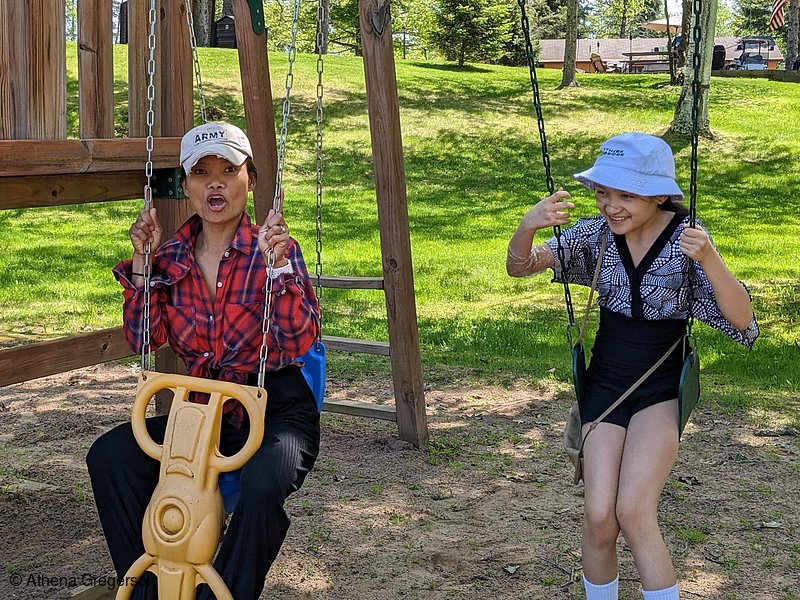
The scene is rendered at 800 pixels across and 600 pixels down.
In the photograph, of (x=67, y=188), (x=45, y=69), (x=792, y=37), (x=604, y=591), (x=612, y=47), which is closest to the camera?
(x=604, y=591)

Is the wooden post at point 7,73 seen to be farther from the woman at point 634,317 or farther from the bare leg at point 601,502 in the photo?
the bare leg at point 601,502

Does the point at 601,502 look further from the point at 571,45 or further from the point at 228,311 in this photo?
the point at 571,45

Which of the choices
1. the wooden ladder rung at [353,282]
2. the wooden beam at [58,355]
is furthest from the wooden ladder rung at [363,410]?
the wooden beam at [58,355]

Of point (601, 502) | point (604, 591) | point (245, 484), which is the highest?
point (245, 484)

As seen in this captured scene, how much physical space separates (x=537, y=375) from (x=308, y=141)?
1062cm

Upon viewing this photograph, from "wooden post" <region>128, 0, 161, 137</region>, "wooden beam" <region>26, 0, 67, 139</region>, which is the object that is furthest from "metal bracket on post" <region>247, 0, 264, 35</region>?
"wooden beam" <region>26, 0, 67, 139</region>

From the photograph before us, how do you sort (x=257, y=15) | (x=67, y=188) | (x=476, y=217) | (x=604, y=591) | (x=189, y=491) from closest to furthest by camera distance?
(x=189, y=491)
(x=604, y=591)
(x=67, y=188)
(x=257, y=15)
(x=476, y=217)

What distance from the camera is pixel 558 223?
9.91 feet

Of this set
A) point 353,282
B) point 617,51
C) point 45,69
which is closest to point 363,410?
point 353,282

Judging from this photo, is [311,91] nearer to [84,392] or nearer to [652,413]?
[84,392]

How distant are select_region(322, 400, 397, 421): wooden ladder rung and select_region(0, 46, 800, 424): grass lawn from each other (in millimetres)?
1396

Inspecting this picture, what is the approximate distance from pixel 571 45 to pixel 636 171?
62.8 feet

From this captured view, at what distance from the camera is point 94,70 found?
3.62 metres

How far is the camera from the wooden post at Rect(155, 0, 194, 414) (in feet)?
13.6
